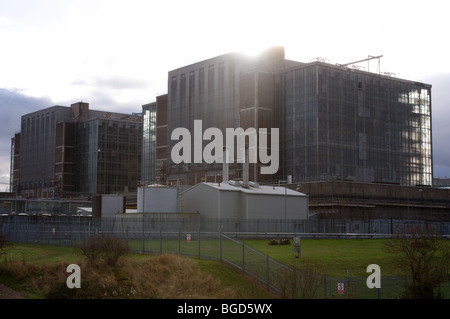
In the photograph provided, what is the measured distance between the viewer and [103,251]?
36594 millimetres

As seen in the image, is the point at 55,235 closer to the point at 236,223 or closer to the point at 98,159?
the point at 236,223

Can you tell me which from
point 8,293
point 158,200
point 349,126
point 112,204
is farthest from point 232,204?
point 349,126

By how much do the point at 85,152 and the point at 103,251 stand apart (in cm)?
15392

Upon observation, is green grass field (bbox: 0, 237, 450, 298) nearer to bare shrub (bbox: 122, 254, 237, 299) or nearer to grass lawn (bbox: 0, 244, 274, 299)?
grass lawn (bbox: 0, 244, 274, 299)

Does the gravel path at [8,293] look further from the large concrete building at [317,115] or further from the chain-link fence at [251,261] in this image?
the large concrete building at [317,115]

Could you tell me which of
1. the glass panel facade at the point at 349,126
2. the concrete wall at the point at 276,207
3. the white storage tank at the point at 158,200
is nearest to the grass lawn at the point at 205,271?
the white storage tank at the point at 158,200

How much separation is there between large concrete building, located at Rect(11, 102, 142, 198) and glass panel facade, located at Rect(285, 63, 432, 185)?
70.5m

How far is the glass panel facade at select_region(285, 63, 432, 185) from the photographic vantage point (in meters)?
130

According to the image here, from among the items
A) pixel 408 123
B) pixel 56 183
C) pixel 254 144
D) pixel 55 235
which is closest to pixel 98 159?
pixel 56 183

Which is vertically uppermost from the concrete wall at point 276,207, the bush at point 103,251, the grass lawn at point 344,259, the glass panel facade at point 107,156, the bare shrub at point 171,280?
the glass panel facade at point 107,156

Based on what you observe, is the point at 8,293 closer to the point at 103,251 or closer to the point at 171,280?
the point at 103,251

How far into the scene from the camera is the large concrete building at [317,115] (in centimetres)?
13088

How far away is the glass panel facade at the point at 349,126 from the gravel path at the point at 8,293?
100209 millimetres
